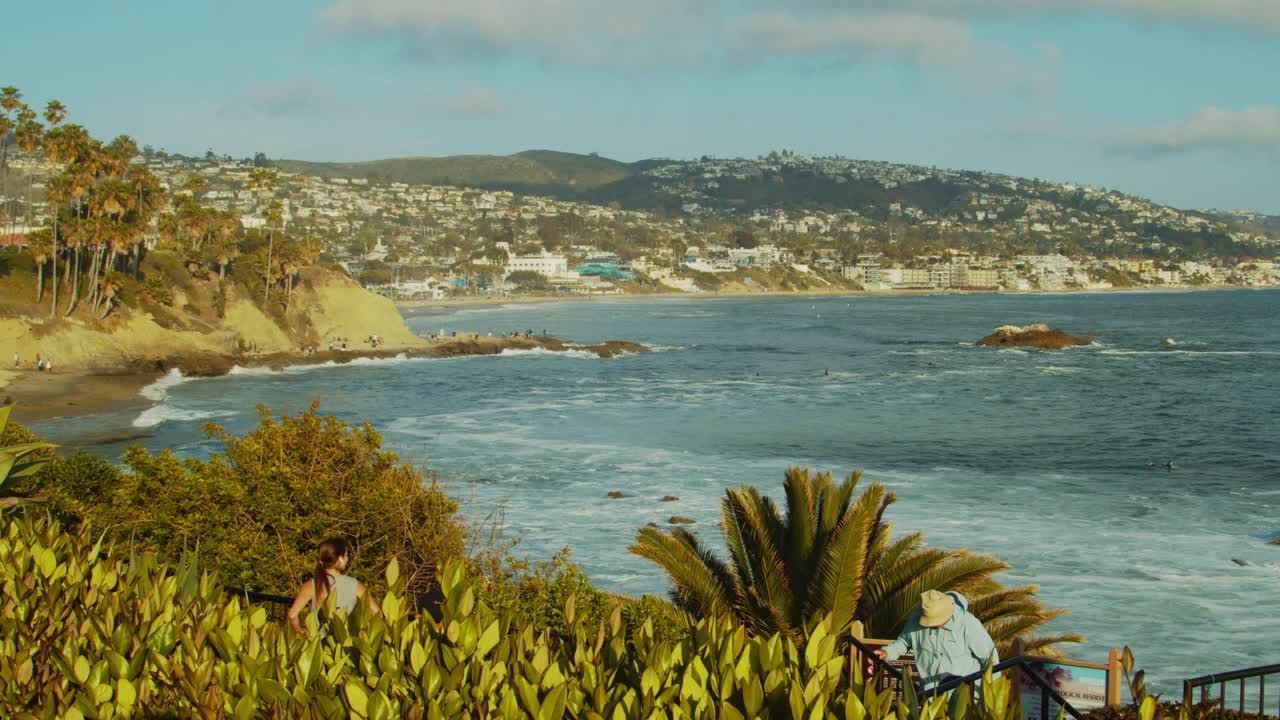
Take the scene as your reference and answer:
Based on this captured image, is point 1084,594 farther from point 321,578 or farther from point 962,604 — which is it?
point 321,578

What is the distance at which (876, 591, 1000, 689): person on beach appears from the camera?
680 centimetres

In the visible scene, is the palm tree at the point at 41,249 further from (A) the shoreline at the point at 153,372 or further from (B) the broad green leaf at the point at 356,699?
(B) the broad green leaf at the point at 356,699

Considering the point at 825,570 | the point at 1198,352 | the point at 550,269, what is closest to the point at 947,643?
the point at 825,570

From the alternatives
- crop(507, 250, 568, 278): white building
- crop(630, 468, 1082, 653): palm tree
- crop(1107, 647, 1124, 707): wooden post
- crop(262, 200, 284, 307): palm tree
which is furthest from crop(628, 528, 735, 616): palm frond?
crop(507, 250, 568, 278): white building

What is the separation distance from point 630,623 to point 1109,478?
21776mm

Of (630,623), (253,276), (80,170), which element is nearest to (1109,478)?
(630,623)

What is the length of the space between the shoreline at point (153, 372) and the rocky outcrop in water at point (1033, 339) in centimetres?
2472

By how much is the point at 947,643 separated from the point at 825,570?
16.0ft

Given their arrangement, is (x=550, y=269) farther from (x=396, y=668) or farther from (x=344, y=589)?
(x=396, y=668)

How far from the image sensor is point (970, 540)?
828 inches

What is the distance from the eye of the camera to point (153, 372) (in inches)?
2106

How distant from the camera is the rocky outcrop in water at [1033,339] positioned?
75750mm

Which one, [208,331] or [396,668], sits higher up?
[396,668]

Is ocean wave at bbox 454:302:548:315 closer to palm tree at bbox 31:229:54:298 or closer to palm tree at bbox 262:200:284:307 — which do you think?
palm tree at bbox 262:200:284:307
